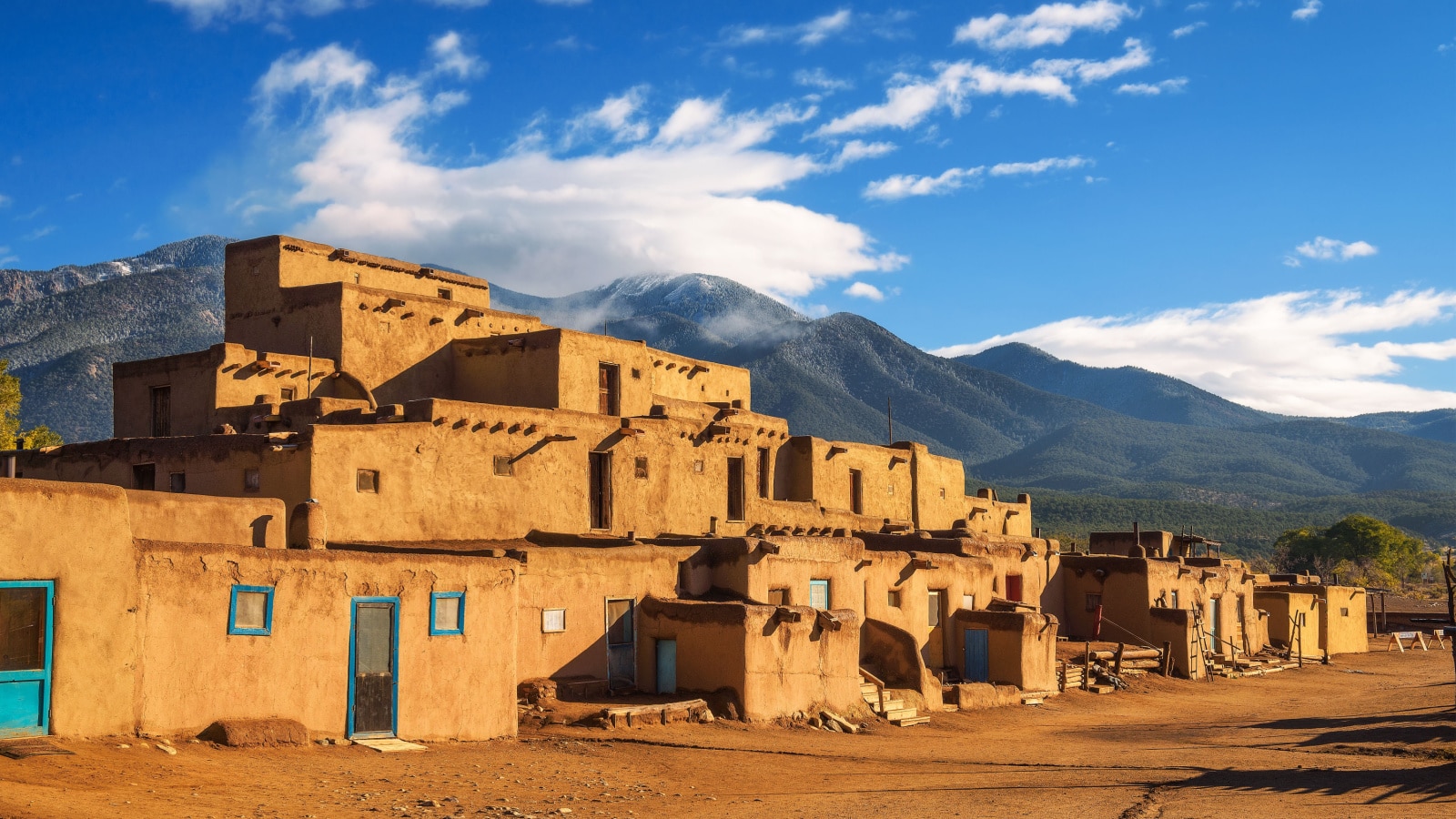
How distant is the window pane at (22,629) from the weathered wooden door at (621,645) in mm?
9704

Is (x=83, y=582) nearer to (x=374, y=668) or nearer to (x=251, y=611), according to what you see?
(x=251, y=611)

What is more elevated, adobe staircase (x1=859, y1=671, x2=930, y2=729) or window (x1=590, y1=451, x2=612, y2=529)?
window (x1=590, y1=451, x2=612, y2=529)

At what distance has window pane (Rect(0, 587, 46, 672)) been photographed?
1269cm

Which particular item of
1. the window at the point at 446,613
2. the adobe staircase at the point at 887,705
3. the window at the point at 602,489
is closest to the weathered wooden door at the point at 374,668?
the window at the point at 446,613

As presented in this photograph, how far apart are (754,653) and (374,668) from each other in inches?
254

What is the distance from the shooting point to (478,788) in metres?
14.5

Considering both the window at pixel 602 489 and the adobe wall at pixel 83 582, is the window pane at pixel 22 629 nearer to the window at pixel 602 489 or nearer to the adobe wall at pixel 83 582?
the adobe wall at pixel 83 582

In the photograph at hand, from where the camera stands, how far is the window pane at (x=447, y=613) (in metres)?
17.1

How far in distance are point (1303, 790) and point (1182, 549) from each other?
1212 inches

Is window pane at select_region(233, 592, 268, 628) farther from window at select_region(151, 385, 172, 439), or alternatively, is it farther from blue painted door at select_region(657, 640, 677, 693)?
window at select_region(151, 385, 172, 439)

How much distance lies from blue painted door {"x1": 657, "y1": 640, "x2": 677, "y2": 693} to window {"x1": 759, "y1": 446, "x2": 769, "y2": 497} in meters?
13.8

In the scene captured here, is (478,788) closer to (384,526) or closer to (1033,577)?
(384,526)

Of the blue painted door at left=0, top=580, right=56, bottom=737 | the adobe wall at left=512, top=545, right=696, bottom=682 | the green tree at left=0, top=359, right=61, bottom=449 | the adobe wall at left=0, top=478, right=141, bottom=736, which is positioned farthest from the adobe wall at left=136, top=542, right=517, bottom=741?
the green tree at left=0, top=359, right=61, bottom=449

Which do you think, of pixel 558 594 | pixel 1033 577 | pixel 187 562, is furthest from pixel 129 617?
pixel 1033 577
